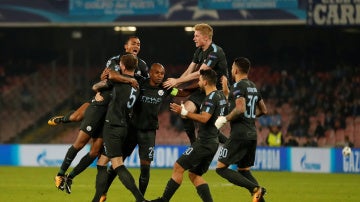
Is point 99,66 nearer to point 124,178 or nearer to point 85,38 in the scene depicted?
point 85,38

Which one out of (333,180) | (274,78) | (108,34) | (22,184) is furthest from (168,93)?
(108,34)

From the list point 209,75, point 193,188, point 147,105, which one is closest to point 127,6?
point 193,188

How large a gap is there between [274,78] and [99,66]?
6560 mm

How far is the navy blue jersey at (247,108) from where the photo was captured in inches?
498

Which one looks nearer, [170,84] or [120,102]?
[120,102]

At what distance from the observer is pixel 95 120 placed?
45.8ft

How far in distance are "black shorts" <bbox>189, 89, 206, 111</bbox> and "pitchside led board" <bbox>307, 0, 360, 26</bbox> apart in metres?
13.7

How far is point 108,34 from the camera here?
33625 mm

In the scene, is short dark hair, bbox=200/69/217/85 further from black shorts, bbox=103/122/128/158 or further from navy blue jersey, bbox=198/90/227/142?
black shorts, bbox=103/122/128/158

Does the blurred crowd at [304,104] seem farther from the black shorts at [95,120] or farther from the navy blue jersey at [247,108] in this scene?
the navy blue jersey at [247,108]

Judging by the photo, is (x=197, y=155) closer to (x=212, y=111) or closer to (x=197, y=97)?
(x=212, y=111)

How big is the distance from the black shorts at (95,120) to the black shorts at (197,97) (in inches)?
63.4

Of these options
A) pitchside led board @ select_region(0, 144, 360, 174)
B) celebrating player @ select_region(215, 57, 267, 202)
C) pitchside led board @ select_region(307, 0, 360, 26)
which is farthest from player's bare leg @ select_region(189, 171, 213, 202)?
pitchside led board @ select_region(307, 0, 360, 26)

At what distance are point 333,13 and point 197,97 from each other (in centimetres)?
1395
